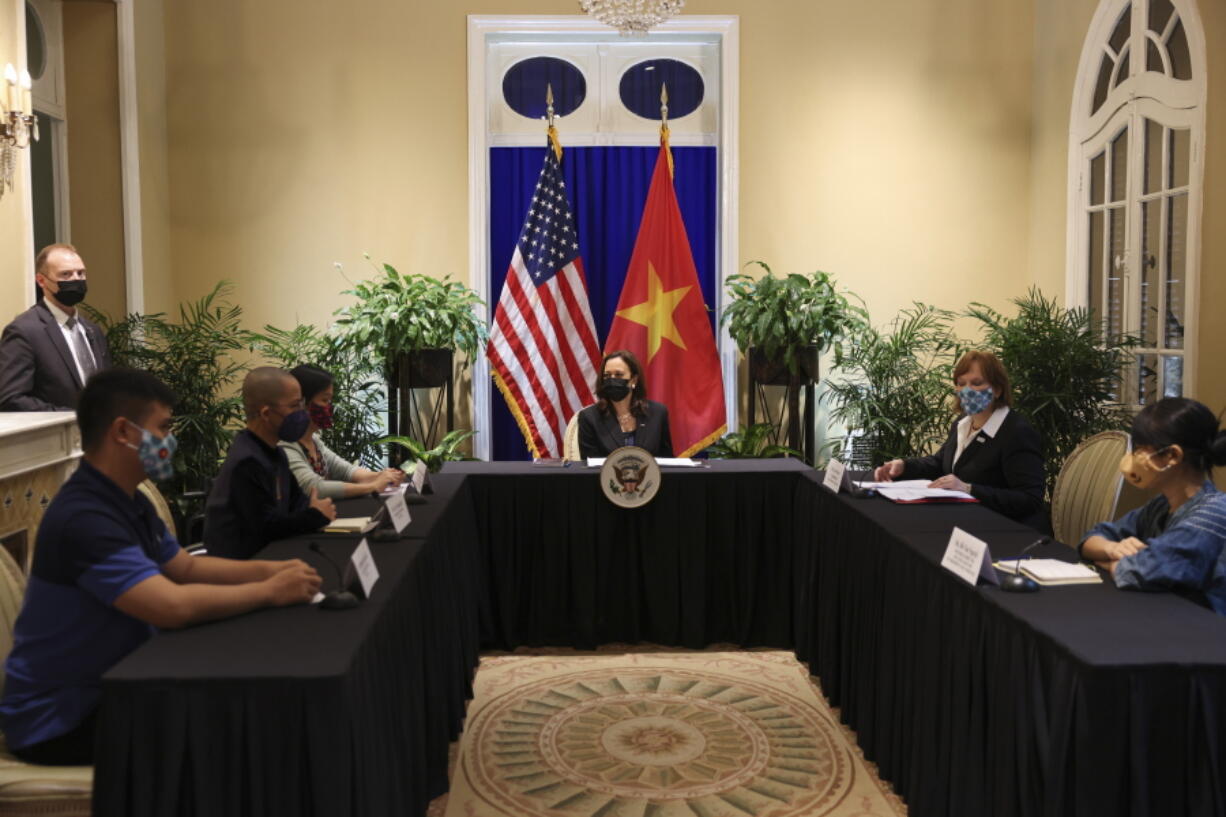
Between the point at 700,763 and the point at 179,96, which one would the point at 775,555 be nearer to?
the point at 700,763

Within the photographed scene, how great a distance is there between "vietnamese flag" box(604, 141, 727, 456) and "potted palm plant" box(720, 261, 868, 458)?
0.25 m

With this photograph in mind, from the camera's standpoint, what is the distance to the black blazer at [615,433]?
203 inches

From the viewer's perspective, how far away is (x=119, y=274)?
659 centimetres

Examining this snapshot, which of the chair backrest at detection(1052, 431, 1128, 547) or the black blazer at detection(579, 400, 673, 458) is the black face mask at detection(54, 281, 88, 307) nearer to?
the black blazer at detection(579, 400, 673, 458)

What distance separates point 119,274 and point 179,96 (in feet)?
4.01

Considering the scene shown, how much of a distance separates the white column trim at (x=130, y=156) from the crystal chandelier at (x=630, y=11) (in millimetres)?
2828

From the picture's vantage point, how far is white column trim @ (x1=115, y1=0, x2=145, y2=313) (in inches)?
253

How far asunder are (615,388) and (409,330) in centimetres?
161

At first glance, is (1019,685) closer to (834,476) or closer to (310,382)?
(834,476)

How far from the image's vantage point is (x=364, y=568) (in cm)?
245

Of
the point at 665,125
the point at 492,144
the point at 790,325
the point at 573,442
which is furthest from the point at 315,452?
the point at 665,125

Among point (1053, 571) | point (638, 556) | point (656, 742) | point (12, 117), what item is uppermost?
point (12, 117)

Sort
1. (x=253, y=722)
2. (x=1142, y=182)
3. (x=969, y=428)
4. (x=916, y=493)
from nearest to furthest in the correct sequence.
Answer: (x=253, y=722) < (x=916, y=493) < (x=969, y=428) < (x=1142, y=182)

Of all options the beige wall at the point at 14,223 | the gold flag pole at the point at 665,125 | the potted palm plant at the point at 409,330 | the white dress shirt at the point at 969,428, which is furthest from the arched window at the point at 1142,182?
the beige wall at the point at 14,223
